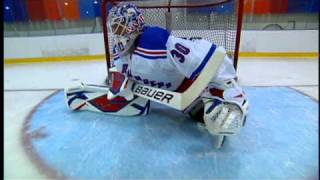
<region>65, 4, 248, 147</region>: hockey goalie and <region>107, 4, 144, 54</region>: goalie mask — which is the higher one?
<region>107, 4, 144, 54</region>: goalie mask

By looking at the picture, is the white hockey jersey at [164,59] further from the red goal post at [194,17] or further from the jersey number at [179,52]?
the red goal post at [194,17]

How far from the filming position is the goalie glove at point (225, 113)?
1289 millimetres

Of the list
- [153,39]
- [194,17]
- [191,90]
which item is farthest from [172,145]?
[194,17]

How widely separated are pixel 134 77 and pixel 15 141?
0.66 metres

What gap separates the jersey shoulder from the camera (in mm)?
1485

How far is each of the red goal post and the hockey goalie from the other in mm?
671

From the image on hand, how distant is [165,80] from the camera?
158 cm

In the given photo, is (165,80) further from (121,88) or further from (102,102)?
(102,102)

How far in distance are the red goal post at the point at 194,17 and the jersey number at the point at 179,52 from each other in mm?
878

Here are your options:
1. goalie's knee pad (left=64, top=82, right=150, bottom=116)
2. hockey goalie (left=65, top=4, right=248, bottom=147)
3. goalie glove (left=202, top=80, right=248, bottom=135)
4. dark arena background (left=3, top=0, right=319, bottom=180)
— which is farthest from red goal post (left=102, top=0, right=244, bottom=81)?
goalie glove (left=202, top=80, right=248, bottom=135)

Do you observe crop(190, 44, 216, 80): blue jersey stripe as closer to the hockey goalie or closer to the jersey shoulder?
the hockey goalie

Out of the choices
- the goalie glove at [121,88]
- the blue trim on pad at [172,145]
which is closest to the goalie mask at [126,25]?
the goalie glove at [121,88]

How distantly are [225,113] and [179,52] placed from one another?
33 cm

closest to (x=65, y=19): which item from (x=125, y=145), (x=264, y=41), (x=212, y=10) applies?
(x=212, y=10)
